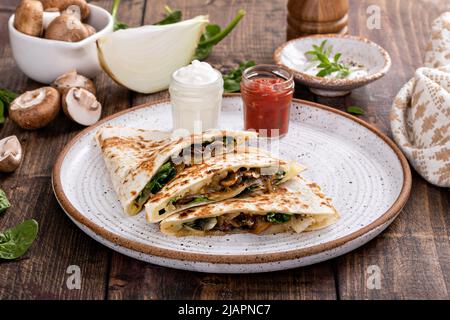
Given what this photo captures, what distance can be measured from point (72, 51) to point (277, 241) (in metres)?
2.04

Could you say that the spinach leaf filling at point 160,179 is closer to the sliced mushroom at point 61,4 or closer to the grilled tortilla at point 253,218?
the grilled tortilla at point 253,218

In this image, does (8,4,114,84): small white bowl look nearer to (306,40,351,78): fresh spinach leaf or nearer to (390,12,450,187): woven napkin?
(306,40,351,78): fresh spinach leaf

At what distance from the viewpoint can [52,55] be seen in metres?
4.22

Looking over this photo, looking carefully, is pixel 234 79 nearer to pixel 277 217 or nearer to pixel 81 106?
pixel 81 106

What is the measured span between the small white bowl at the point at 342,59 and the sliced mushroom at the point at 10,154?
65.8 inches

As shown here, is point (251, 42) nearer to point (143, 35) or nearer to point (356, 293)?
point (143, 35)

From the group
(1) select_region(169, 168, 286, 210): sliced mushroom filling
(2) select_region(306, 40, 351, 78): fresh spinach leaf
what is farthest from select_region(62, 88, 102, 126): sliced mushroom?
(2) select_region(306, 40, 351, 78): fresh spinach leaf

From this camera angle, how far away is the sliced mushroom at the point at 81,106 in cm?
393

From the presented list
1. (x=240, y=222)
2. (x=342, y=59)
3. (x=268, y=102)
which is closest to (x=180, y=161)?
(x=240, y=222)

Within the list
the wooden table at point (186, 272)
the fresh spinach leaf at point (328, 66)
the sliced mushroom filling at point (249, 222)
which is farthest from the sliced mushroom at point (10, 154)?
the fresh spinach leaf at point (328, 66)

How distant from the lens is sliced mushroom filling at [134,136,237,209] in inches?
127

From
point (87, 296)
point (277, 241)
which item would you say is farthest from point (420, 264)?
point (87, 296)

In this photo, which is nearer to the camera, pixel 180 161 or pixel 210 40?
pixel 180 161

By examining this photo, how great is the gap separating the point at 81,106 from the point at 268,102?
3.60 ft
